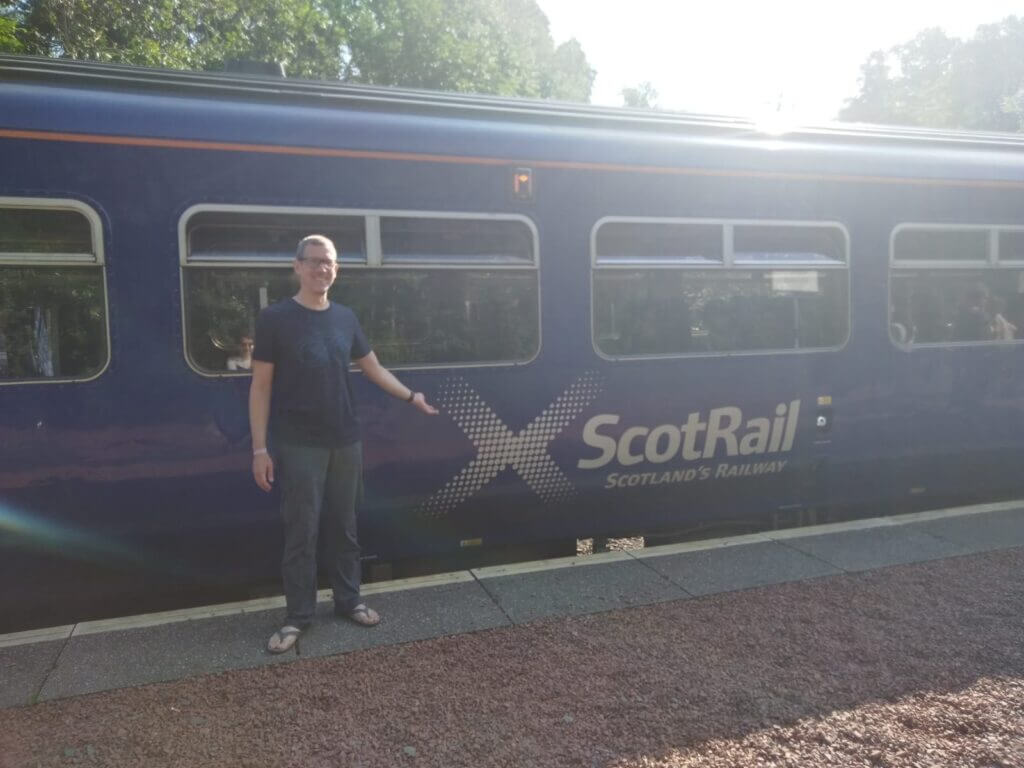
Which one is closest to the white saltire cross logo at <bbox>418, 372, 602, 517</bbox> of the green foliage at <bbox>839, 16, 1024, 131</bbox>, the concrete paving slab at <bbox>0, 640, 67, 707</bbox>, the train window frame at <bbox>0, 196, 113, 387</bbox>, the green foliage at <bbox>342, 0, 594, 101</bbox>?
the train window frame at <bbox>0, 196, 113, 387</bbox>

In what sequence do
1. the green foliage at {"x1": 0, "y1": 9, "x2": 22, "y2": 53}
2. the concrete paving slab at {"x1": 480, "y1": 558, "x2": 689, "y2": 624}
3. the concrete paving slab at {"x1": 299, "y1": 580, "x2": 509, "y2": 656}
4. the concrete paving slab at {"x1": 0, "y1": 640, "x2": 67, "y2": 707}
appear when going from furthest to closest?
1. the green foliage at {"x1": 0, "y1": 9, "x2": 22, "y2": 53}
2. the concrete paving slab at {"x1": 480, "y1": 558, "x2": 689, "y2": 624}
3. the concrete paving slab at {"x1": 299, "y1": 580, "x2": 509, "y2": 656}
4. the concrete paving slab at {"x1": 0, "y1": 640, "x2": 67, "y2": 707}

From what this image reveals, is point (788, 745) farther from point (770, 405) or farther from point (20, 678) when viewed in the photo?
point (20, 678)

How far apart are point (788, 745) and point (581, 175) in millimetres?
3226

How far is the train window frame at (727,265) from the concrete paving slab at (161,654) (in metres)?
2.49

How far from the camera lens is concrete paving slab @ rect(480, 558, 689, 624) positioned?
4285mm

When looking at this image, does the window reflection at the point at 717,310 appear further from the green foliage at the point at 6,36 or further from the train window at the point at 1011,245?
the green foliage at the point at 6,36

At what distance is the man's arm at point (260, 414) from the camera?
3.77m

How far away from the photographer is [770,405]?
5410mm

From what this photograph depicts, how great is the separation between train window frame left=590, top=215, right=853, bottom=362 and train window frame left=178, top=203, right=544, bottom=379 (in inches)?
14.9

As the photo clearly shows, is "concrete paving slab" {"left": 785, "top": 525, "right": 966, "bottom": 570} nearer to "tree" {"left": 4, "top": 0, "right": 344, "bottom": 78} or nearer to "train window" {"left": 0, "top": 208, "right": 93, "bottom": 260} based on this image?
"train window" {"left": 0, "top": 208, "right": 93, "bottom": 260}

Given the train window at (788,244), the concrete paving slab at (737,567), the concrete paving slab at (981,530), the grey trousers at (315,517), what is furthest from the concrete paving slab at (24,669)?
the concrete paving slab at (981,530)

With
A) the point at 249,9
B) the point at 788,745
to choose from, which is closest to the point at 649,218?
the point at 788,745

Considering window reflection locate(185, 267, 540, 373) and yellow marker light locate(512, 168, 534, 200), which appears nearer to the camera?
window reflection locate(185, 267, 540, 373)

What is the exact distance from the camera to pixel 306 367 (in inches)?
149
